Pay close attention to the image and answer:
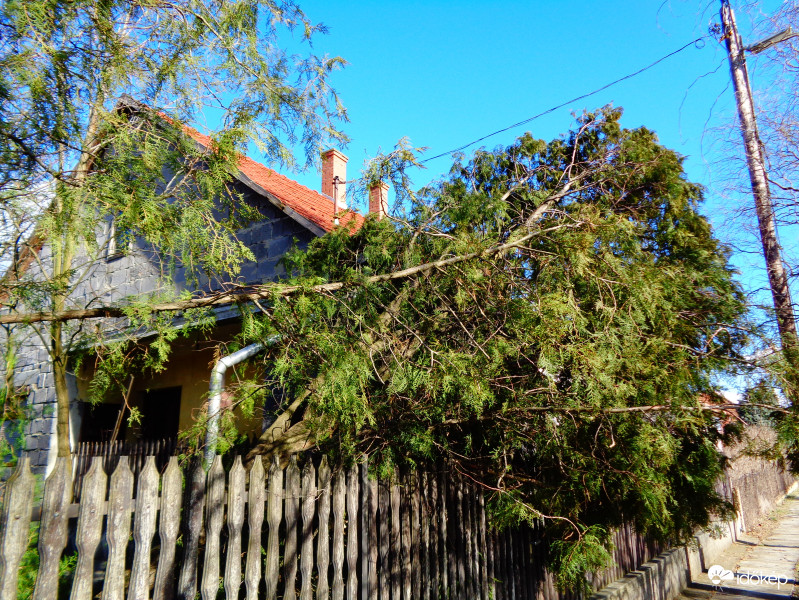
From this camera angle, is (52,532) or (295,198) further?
(295,198)

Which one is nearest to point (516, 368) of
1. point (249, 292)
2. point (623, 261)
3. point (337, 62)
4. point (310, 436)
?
point (623, 261)

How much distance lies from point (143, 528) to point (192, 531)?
257 millimetres

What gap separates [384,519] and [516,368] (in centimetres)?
163

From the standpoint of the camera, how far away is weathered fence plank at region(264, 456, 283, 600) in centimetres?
295

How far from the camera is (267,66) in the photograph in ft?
15.5

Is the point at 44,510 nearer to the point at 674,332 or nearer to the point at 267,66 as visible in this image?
the point at 267,66

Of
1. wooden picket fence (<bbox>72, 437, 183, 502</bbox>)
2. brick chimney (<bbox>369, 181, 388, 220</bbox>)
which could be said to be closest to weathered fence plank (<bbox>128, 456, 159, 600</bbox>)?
brick chimney (<bbox>369, 181, 388, 220</bbox>)

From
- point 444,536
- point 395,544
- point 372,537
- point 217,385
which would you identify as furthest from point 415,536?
point 217,385

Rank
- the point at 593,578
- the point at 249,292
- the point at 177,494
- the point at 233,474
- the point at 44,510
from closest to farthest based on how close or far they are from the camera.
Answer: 1. the point at 44,510
2. the point at 177,494
3. the point at 233,474
4. the point at 249,292
5. the point at 593,578

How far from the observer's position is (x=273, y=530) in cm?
299

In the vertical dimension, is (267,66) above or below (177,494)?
above

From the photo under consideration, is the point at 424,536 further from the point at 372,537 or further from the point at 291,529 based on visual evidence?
the point at 291,529

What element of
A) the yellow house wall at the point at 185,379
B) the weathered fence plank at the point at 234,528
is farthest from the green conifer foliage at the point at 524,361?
the yellow house wall at the point at 185,379

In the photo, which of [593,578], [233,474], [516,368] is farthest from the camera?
[593,578]
